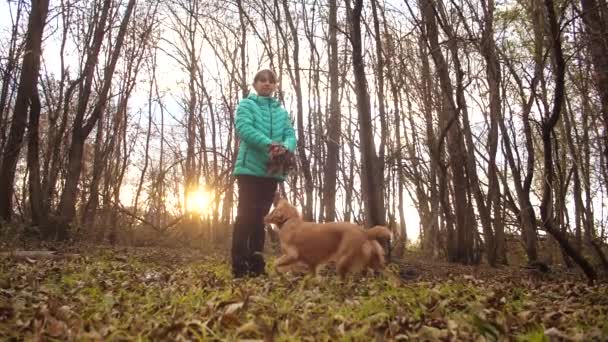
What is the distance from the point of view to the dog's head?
5.59 meters

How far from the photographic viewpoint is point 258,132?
221 inches

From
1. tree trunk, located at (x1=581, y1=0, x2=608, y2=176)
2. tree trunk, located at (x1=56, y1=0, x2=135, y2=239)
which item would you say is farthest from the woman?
tree trunk, located at (x1=56, y1=0, x2=135, y2=239)

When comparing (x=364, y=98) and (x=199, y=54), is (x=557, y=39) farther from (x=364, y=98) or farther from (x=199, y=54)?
(x=199, y=54)

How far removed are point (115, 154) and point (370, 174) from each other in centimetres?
1484

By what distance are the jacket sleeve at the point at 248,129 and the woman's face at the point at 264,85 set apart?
0.22m

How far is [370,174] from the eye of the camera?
662cm

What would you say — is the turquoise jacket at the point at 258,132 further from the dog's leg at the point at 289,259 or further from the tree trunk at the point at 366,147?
the tree trunk at the point at 366,147

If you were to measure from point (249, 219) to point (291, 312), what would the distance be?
7.88ft

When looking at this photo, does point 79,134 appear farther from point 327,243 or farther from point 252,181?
point 327,243

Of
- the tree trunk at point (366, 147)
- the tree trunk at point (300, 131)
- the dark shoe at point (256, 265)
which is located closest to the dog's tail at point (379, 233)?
the dark shoe at point (256, 265)

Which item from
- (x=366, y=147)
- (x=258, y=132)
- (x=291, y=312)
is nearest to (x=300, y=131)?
(x=366, y=147)

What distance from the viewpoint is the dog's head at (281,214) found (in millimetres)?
5594

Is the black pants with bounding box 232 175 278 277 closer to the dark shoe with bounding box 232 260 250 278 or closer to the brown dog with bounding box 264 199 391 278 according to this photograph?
the dark shoe with bounding box 232 260 250 278

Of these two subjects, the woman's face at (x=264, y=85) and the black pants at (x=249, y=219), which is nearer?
the black pants at (x=249, y=219)
